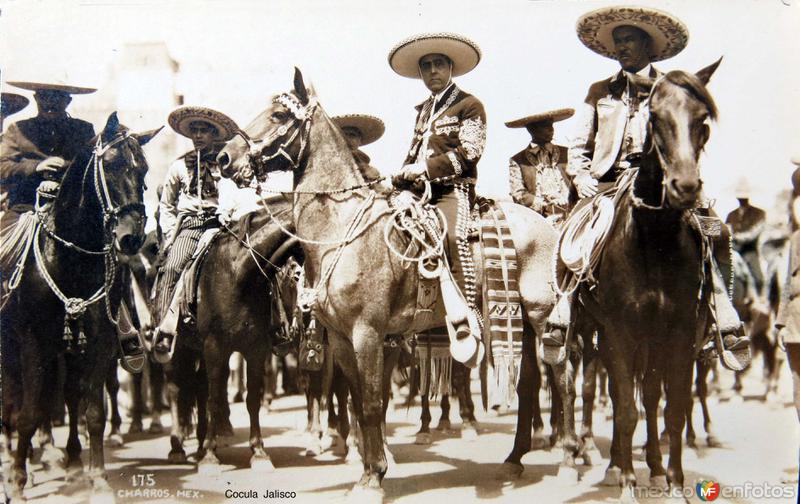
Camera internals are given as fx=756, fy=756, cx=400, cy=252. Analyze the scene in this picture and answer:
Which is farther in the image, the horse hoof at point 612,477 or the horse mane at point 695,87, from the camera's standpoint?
the horse hoof at point 612,477

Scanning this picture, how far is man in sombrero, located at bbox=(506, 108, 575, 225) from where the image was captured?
8141 millimetres

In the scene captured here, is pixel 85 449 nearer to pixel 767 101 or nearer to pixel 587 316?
pixel 587 316

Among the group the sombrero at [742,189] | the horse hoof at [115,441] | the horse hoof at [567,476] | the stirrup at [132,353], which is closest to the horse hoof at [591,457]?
the horse hoof at [567,476]

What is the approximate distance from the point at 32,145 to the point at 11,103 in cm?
65

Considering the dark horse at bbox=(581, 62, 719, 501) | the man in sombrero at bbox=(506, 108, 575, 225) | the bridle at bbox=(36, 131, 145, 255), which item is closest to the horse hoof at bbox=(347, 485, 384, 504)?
the dark horse at bbox=(581, 62, 719, 501)

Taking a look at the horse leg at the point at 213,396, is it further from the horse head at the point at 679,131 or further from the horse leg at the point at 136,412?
the horse head at the point at 679,131

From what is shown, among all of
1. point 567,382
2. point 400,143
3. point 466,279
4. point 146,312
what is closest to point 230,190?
point 146,312

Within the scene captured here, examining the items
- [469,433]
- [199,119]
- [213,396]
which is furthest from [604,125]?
[213,396]

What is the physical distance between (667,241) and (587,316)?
4.32 feet

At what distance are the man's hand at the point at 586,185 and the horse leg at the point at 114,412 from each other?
574 centimetres

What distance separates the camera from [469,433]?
27.3ft

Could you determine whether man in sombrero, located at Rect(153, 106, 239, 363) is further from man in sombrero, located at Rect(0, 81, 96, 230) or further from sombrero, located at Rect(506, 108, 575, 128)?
sombrero, located at Rect(506, 108, 575, 128)

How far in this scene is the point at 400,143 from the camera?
26.8 feet

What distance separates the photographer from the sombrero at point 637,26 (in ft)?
20.0
